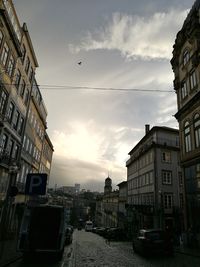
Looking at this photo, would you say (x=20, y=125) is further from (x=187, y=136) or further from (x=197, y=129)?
(x=197, y=129)

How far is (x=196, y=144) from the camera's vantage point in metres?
24.9

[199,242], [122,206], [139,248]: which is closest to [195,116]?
[199,242]

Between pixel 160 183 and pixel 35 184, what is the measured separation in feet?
110

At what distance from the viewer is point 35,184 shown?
1090cm

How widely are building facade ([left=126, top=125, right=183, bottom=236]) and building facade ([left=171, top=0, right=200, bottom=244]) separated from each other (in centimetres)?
1281

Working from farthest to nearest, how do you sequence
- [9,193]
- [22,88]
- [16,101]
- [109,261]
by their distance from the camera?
[22,88], [16,101], [109,261], [9,193]

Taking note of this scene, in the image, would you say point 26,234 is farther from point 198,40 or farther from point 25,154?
point 198,40

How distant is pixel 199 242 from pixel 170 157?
885 inches

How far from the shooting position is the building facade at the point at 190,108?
972 inches

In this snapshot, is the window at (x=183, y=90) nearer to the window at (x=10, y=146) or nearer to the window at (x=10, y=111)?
the window at (x=10, y=111)

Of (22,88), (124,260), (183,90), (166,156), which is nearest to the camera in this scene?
(124,260)

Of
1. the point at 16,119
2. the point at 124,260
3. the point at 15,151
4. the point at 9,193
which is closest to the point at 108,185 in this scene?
the point at 15,151

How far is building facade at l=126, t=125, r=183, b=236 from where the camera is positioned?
39875 mm

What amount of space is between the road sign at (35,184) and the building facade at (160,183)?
98.7 feet
